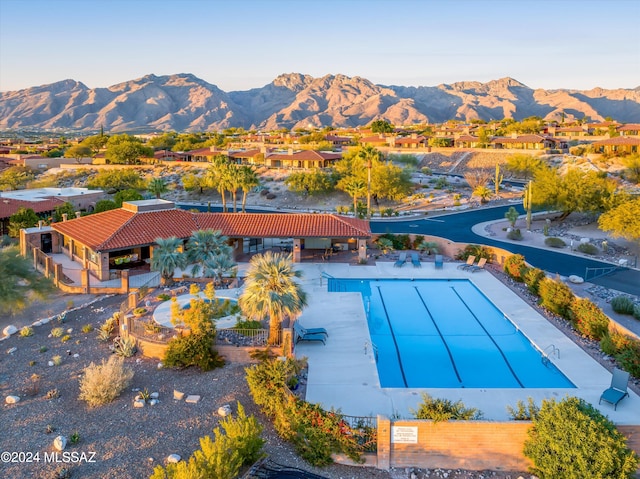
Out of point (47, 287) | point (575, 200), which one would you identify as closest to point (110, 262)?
point (47, 287)

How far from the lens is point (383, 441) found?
12.8 metres

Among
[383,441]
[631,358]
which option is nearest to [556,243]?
[631,358]

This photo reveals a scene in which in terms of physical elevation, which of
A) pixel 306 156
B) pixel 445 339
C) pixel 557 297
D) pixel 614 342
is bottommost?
pixel 445 339

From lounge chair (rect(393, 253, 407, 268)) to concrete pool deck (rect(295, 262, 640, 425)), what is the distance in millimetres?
6714

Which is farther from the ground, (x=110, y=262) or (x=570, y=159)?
(x=570, y=159)

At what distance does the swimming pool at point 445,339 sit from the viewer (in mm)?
18469

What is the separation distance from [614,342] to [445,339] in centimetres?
640

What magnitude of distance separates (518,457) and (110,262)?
81.4 ft

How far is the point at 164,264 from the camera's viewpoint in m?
26.2

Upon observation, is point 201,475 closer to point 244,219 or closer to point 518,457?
point 518,457

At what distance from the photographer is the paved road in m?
29.6

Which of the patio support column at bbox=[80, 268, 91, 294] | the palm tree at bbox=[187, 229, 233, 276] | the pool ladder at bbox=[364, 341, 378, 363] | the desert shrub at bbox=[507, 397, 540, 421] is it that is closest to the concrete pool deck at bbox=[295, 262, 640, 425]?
the pool ladder at bbox=[364, 341, 378, 363]

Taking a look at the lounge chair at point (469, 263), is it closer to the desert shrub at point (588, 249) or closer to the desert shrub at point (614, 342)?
the desert shrub at point (588, 249)

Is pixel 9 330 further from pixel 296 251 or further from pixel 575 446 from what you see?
pixel 575 446
